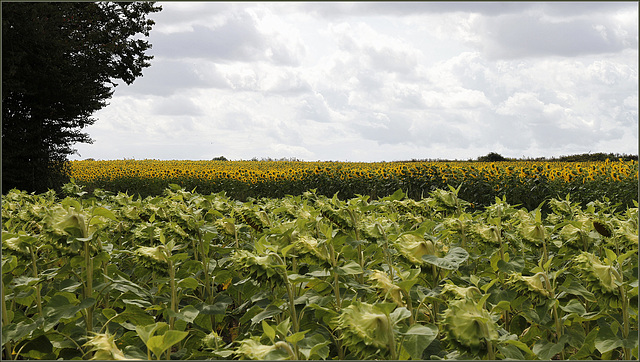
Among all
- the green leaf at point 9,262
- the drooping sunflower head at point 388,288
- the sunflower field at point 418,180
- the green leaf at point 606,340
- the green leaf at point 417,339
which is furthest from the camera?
the sunflower field at point 418,180

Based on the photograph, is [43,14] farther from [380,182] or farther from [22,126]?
[380,182]

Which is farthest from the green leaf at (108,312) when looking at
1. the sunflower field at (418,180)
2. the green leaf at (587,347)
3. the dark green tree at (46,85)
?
the dark green tree at (46,85)

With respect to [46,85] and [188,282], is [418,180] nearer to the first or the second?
[46,85]

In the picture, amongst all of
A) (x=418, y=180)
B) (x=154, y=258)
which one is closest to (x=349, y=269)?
(x=154, y=258)

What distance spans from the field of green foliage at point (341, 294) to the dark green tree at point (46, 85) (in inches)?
381

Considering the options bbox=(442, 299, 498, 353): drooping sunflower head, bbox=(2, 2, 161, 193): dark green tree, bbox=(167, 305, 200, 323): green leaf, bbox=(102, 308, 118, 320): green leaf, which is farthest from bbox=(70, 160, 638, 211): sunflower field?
bbox=(442, 299, 498, 353): drooping sunflower head

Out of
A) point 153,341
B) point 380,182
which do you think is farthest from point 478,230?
point 380,182

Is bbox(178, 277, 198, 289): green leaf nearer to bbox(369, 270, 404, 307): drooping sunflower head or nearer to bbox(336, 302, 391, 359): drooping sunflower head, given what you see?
bbox(369, 270, 404, 307): drooping sunflower head

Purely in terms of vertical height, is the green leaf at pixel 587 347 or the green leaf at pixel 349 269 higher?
the green leaf at pixel 349 269

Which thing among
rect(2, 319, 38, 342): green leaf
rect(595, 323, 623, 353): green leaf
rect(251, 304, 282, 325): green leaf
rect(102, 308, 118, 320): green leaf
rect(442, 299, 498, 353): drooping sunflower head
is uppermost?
rect(442, 299, 498, 353): drooping sunflower head

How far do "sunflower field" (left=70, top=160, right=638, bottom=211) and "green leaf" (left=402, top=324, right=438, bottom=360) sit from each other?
622cm

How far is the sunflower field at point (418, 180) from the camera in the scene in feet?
32.4

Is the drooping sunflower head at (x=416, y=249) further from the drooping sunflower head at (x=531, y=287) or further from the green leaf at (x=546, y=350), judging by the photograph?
the green leaf at (x=546, y=350)

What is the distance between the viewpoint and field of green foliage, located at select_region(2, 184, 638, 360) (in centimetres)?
156
